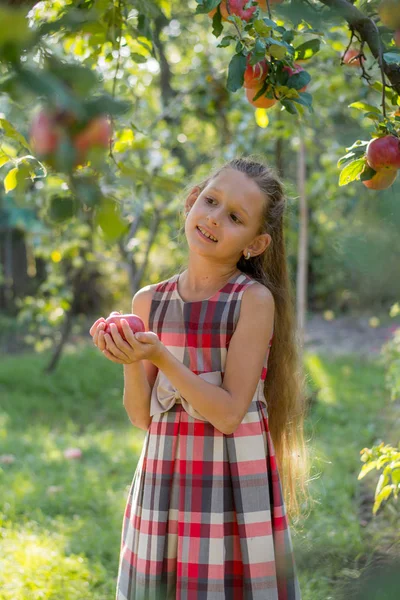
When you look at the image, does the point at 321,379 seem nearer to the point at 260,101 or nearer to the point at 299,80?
the point at 260,101

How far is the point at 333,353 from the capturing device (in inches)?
271

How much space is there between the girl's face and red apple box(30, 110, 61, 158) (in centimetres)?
80

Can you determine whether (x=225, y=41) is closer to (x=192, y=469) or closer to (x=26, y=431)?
(x=192, y=469)

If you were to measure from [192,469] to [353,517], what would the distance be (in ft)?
4.86

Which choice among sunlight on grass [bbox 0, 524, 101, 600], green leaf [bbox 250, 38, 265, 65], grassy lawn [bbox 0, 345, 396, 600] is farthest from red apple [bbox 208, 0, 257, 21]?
sunlight on grass [bbox 0, 524, 101, 600]

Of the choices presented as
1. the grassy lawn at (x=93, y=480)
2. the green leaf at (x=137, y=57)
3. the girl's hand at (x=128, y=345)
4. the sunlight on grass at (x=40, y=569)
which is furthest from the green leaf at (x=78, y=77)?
the sunlight on grass at (x=40, y=569)

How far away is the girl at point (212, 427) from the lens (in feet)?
4.54

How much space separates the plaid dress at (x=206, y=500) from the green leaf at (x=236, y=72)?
38 cm

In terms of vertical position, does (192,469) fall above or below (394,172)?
below

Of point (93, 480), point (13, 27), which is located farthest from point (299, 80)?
point (93, 480)

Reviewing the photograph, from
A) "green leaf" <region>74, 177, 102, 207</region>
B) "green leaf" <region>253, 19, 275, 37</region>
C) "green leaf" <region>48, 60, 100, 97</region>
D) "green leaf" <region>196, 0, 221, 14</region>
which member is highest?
"green leaf" <region>196, 0, 221, 14</region>

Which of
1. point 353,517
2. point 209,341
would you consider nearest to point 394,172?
point 209,341

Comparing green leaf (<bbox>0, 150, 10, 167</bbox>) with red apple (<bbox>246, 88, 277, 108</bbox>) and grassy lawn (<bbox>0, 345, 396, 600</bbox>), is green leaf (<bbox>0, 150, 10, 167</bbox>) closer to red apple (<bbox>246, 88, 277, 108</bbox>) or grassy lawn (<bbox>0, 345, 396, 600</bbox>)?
red apple (<bbox>246, 88, 277, 108</bbox>)

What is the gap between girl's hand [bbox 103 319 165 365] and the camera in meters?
1.24
